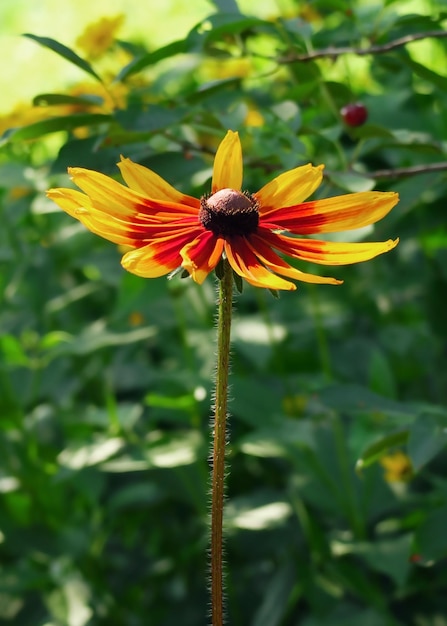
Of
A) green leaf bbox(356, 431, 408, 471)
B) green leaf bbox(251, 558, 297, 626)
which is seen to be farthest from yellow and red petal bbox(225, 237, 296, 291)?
green leaf bbox(251, 558, 297, 626)

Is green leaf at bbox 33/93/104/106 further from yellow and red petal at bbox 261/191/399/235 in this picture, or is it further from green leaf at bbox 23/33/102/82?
yellow and red petal at bbox 261/191/399/235

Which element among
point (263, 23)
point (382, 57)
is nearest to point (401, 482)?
point (382, 57)

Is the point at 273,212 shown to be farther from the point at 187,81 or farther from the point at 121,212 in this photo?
the point at 187,81

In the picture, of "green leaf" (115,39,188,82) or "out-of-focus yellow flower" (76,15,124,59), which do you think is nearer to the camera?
"green leaf" (115,39,188,82)

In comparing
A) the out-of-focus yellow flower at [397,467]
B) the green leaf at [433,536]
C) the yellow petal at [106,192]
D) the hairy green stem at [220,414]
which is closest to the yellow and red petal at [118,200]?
the yellow petal at [106,192]

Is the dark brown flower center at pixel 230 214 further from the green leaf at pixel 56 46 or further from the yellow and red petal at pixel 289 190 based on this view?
the green leaf at pixel 56 46

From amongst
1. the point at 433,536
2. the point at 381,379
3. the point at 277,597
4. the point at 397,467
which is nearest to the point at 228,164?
the point at 433,536

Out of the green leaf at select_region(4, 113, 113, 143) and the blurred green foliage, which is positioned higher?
the green leaf at select_region(4, 113, 113, 143)
